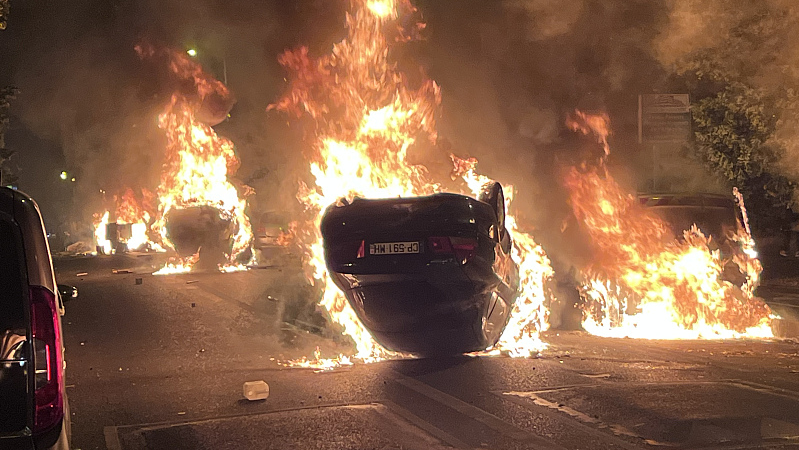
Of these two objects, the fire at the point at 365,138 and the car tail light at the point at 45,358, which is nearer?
the car tail light at the point at 45,358

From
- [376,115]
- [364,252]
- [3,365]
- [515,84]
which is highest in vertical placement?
[515,84]

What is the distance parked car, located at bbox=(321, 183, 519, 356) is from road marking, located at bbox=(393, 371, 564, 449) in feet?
1.88

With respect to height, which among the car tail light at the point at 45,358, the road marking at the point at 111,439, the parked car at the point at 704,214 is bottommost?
the road marking at the point at 111,439

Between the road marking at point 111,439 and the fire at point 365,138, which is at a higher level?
the fire at point 365,138

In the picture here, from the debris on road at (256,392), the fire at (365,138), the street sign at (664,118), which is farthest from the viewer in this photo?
the street sign at (664,118)

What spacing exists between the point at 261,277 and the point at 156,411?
1405 centimetres

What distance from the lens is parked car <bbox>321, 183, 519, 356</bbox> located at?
7.75 meters

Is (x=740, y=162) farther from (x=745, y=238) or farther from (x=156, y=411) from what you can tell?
(x=156, y=411)

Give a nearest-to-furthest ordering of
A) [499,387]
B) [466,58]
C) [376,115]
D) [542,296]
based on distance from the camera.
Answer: [499,387], [542,296], [376,115], [466,58]

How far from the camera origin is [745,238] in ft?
38.8

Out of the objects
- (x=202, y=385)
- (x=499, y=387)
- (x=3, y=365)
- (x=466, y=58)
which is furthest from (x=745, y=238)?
(x=3, y=365)

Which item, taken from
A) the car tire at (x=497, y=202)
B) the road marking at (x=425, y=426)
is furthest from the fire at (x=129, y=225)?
the road marking at (x=425, y=426)

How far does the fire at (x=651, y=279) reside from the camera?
10695mm

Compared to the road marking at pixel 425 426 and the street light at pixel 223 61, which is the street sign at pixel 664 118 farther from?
the street light at pixel 223 61
